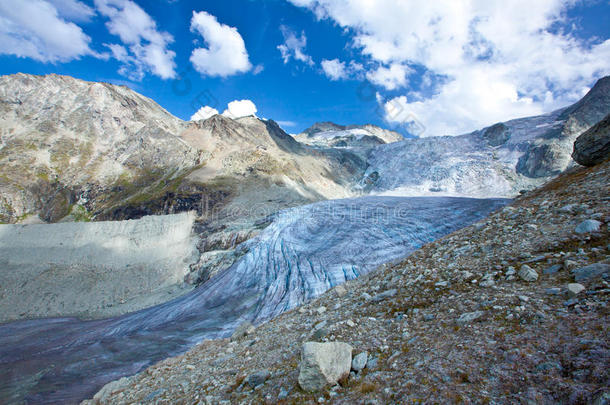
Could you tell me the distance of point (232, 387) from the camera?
4.74 meters

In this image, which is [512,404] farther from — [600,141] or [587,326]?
[600,141]

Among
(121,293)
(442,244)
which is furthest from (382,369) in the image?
(121,293)

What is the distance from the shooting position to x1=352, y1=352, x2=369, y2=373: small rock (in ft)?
12.6

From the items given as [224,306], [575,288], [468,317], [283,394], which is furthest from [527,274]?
[224,306]

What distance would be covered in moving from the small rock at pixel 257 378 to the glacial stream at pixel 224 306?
9766 millimetres

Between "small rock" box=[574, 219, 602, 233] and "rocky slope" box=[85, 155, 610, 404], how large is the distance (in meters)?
0.03

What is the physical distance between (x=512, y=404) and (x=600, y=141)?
13027 millimetres

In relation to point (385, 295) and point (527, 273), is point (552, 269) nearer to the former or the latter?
point (527, 273)

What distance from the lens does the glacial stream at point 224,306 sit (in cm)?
1309

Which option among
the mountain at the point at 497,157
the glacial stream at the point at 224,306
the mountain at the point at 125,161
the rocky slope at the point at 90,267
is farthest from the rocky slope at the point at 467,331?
the mountain at the point at 125,161

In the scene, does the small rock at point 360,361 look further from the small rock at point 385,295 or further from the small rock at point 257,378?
the small rock at point 385,295

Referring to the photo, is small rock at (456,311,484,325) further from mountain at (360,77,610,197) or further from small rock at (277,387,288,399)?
mountain at (360,77,610,197)

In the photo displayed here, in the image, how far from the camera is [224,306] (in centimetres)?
1666

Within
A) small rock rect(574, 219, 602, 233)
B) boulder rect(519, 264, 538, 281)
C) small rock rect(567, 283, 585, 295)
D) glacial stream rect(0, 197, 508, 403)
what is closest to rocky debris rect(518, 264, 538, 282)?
boulder rect(519, 264, 538, 281)
